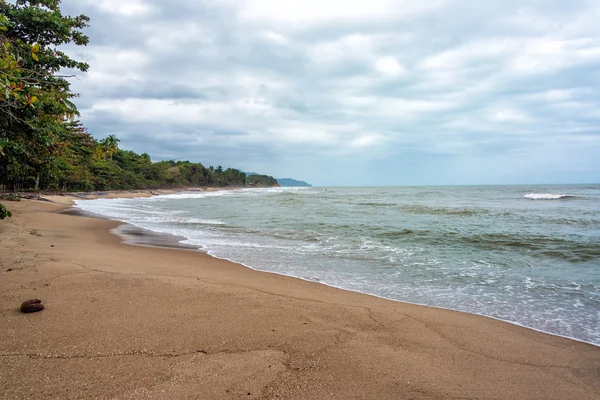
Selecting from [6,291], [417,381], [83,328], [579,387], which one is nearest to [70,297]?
[6,291]

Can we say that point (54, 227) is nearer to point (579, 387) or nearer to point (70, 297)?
point (70, 297)

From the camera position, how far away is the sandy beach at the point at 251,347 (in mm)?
2707

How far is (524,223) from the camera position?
53.7 feet

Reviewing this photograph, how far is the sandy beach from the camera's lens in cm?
271

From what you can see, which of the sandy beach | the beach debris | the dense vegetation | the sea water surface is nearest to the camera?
the sandy beach

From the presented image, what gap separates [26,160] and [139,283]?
4.84 metres

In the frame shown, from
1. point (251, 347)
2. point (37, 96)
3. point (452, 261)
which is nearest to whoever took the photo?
point (251, 347)

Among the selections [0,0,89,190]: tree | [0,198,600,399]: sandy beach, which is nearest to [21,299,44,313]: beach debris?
[0,198,600,399]: sandy beach

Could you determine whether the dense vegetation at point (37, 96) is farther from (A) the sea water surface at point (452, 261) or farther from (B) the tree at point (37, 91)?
(A) the sea water surface at point (452, 261)

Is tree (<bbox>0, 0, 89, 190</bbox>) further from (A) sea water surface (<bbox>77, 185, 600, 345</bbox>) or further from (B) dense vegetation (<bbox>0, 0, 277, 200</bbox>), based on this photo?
(A) sea water surface (<bbox>77, 185, 600, 345</bbox>)

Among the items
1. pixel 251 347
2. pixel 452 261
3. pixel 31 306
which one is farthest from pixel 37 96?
pixel 452 261

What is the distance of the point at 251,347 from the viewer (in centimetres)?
334

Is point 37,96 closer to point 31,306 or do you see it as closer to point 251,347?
point 31,306

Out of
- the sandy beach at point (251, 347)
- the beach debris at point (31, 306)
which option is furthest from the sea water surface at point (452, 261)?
the beach debris at point (31, 306)
